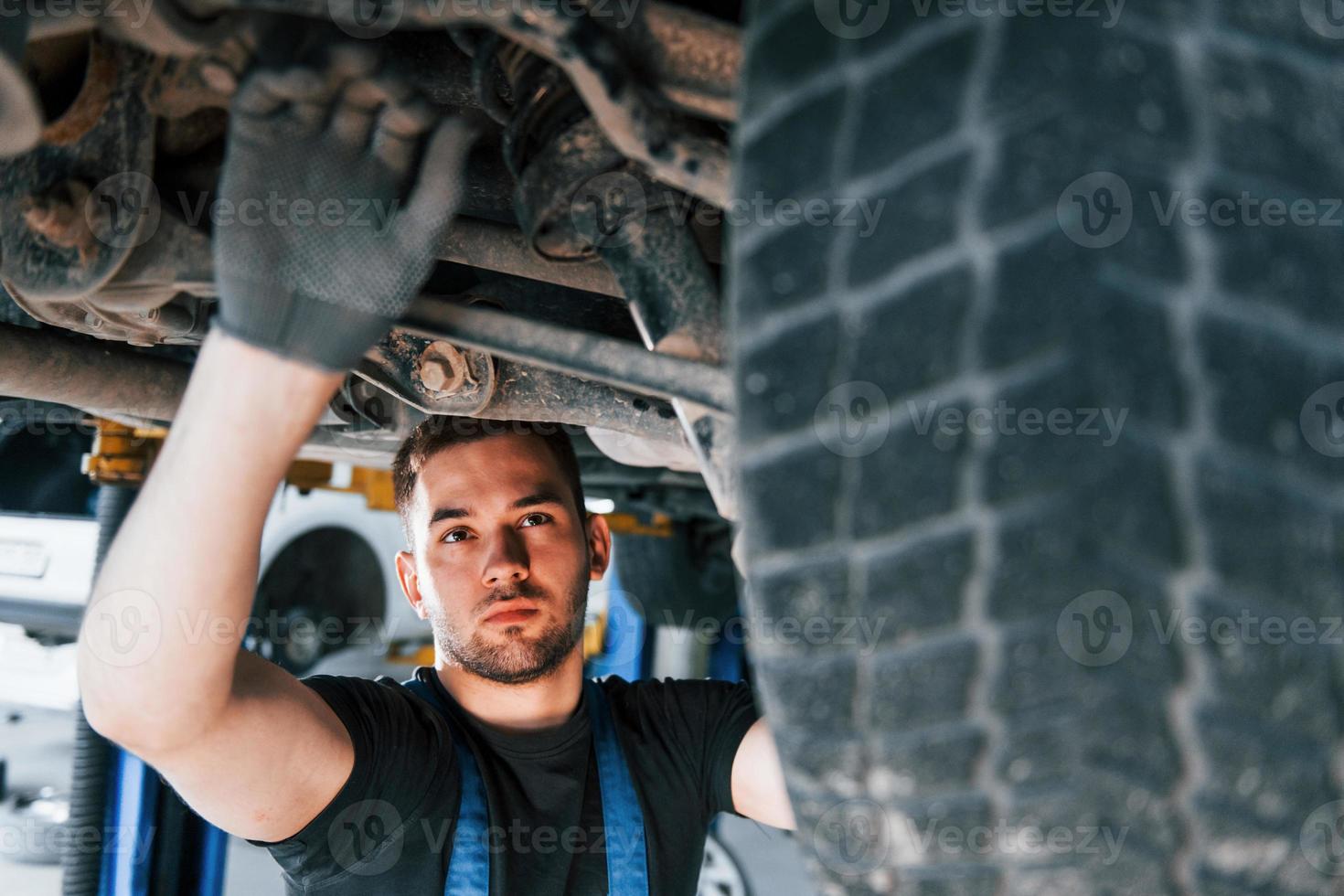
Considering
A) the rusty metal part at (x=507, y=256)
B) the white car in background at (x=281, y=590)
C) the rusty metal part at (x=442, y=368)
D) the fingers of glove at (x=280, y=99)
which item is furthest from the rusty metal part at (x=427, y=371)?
the white car in background at (x=281, y=590)

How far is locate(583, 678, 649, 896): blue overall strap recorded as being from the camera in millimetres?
1214

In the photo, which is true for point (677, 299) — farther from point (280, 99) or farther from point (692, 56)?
point (280, 99)

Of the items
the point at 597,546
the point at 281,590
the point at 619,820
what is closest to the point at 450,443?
the point at 597,546

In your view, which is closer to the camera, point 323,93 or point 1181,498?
point 1181,498

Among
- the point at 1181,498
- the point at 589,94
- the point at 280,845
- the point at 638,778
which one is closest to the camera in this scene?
the point at 1181,498

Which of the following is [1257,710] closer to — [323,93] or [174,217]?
[323,93]

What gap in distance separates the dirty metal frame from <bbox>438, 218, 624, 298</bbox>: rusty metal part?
0.25m

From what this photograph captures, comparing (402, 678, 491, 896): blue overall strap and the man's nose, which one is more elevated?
the man's nose

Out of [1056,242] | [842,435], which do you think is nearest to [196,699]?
[842,435]

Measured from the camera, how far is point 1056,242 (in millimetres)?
416

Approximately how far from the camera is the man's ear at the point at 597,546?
153 centimetres

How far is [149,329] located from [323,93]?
0.50m

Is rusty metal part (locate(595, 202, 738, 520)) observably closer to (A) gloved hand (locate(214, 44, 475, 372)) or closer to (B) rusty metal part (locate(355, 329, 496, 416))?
(A) gloved hand (locate(214, 44, 475, 372))

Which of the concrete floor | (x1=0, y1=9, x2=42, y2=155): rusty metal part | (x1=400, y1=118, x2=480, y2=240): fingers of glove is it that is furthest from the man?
the concrete floor
